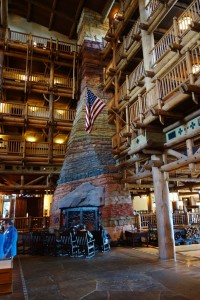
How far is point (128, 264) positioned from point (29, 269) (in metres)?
3.17

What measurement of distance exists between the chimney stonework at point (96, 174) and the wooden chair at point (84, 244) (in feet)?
8.15

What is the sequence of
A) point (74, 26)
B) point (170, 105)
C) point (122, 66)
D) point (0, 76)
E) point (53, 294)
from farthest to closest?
point (74, 26), point (0, 76), point (122, 66), point (170, 105), point (53, 294)

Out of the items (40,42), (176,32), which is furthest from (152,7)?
(40,42)

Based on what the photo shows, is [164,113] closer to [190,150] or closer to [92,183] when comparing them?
[190,150]

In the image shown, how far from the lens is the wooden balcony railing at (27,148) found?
17.5 metres

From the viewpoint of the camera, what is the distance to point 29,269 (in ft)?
24.1

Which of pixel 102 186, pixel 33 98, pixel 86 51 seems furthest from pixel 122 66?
pixel 33 98

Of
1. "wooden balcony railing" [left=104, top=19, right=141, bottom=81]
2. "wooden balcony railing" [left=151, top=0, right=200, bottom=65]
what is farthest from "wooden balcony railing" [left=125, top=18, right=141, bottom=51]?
"wooden balcony railing" [left=151, top=0, right=200, bottom=65]

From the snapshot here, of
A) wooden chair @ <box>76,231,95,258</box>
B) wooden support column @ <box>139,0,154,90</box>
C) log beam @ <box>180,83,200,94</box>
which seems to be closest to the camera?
log beam @ <box>180,83,200,94</box>

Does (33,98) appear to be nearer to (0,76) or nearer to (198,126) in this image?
(0,76)

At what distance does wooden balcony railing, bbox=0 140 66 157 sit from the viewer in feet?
57.5

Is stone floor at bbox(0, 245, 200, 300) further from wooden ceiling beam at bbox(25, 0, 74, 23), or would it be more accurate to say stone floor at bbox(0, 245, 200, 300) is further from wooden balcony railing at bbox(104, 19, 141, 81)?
wooden ceiling beam at bbox(25, 0, 74, 23)

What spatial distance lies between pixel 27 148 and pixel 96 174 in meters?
7.23

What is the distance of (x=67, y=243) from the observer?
1002 cm
